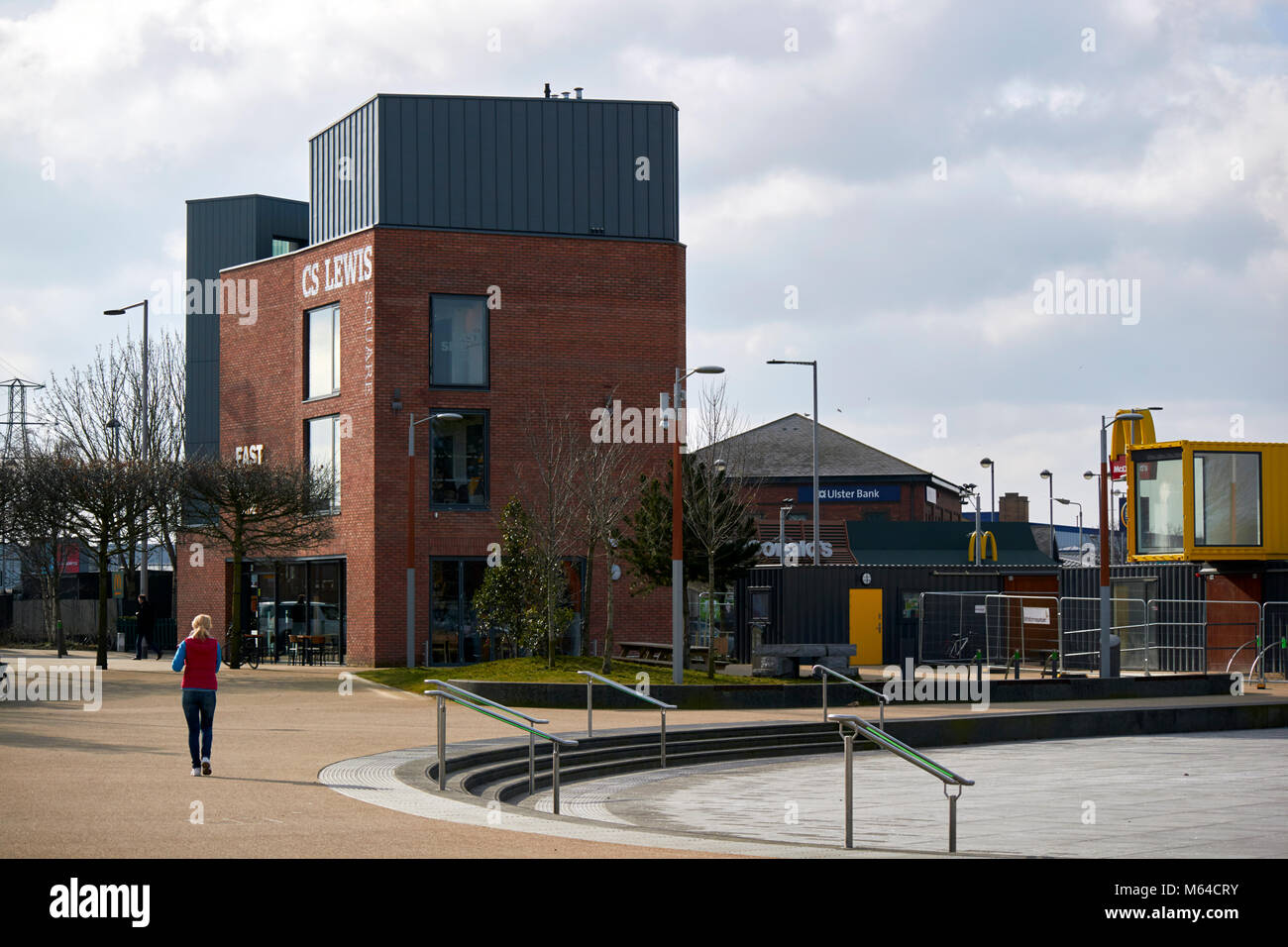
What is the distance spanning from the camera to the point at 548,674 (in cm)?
2756

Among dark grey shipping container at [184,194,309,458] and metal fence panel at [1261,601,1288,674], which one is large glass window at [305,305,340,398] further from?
metal fence panel at [1261,601,1288,674]

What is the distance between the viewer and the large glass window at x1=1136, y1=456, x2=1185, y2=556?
37.2 m

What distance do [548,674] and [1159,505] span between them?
743 inches

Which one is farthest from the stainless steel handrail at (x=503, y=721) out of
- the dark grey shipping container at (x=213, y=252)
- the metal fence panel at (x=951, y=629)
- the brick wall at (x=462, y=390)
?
the dark grey shipping container at (x=213, y=252)

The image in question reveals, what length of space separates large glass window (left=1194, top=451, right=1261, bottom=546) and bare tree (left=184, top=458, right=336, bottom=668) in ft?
72.7

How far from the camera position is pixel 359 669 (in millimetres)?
34531

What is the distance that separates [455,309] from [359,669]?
9.64 m

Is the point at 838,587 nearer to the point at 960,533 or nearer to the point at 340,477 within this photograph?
the point at 340,477

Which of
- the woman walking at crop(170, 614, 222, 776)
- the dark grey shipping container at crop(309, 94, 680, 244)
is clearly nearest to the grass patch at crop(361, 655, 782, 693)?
the woman walking at crop(170, 614, 222, 776)

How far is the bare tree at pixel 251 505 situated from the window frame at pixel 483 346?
4.16 metres

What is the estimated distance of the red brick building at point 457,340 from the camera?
36312 millimetres
